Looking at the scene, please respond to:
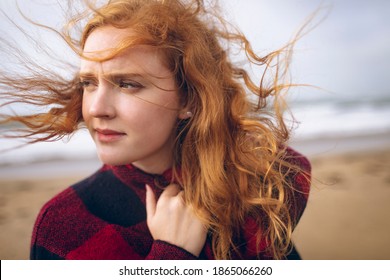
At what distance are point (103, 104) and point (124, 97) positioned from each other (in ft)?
0.22

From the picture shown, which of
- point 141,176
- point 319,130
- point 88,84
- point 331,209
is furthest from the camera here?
point 319,130

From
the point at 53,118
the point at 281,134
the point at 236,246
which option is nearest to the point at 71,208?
the point at 53,118

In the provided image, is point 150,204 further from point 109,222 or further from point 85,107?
point 85,107

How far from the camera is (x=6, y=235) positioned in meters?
3.23

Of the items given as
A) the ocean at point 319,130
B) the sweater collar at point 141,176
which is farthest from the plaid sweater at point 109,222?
the ocean at point 319,130

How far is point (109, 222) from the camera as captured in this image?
1472 millimetres

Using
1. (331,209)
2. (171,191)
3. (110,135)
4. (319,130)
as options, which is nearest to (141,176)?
(171,191)

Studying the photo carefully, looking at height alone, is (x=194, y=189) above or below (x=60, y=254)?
above

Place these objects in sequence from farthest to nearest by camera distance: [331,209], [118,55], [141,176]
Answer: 1. [331,209]
2. [141,176]
3. [118,55]

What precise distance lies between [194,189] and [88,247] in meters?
0.40

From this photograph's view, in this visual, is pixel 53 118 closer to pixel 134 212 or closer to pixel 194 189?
pixel 134 212

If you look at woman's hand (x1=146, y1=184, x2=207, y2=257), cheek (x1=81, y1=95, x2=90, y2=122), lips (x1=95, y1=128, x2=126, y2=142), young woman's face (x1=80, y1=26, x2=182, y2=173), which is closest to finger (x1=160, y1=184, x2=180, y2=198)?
woman's hand (x1=146, y1=184, x2=207, y2=257)
